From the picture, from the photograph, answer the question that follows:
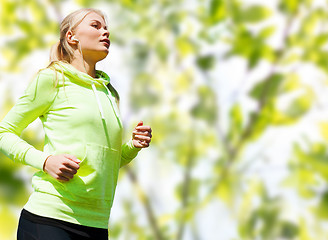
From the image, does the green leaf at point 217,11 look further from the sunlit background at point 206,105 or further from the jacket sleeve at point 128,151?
the jacket sleeve at point 128,151

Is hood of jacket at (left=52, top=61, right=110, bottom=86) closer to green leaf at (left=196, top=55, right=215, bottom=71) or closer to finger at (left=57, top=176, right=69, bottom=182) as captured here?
finger at (left=57, top=176, right=69, bottom=182)

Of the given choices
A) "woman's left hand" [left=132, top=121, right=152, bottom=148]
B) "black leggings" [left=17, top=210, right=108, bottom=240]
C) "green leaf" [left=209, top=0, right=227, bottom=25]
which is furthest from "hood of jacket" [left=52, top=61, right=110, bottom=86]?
"green leaf" [left=209, top=0, right=227, bottom=25]

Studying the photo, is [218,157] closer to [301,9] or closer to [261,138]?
[261,138]

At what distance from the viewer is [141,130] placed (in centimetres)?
95

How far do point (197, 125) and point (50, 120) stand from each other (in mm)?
1719

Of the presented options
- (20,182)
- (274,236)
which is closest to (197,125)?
(274,236)

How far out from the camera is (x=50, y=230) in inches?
34.0

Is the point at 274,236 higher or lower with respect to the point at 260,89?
lower

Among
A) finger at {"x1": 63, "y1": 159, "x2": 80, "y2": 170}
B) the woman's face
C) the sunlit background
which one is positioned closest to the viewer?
finger at {"x1": 63, "y1": 159, "x2": 80, "y2": 170}

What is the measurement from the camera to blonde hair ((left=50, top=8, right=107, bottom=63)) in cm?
96

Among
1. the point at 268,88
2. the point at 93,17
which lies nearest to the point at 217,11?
→ the point at 268,88

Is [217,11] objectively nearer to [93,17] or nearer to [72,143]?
[93,17]

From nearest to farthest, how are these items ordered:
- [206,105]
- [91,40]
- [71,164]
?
[71,164] < [91,40] < [206,105]

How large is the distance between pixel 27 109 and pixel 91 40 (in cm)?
15
